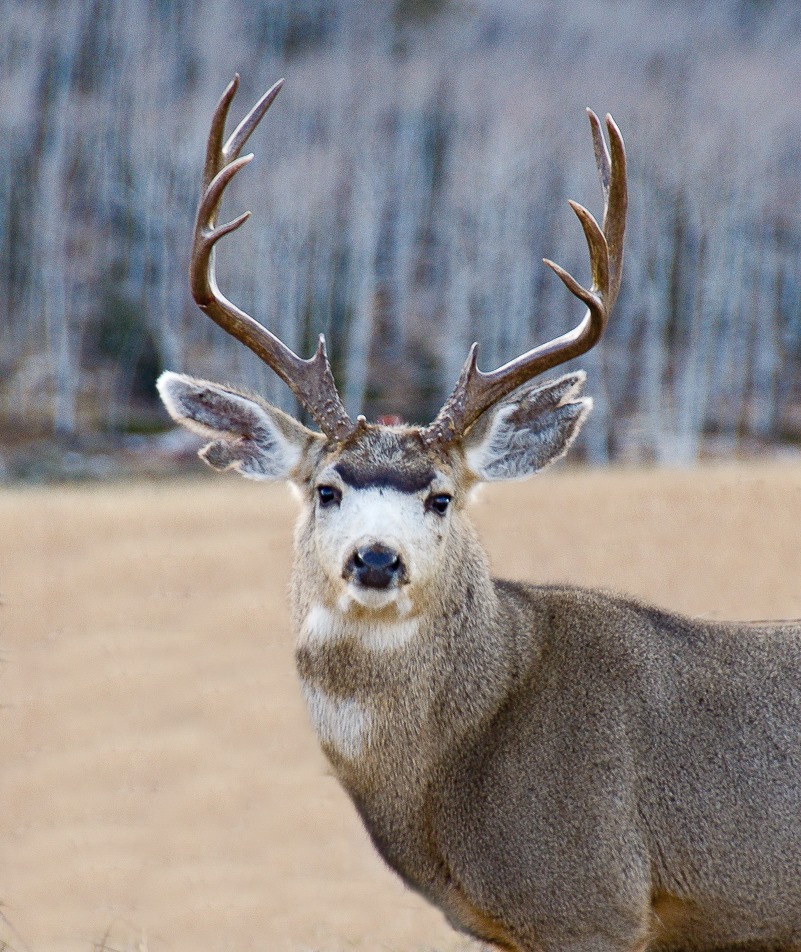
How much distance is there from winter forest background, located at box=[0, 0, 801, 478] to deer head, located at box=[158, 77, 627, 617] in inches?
1512

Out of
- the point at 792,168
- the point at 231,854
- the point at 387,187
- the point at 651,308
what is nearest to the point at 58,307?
the point at 387,187

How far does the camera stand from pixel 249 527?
21.7 meters

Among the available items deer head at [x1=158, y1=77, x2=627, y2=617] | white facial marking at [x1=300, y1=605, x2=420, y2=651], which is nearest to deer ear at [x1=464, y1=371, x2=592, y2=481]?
deer head at [x1=158, y1=77, x2=627, y2=617]

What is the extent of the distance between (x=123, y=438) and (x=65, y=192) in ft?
45.5

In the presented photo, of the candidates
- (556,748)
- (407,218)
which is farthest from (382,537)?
(407,218)

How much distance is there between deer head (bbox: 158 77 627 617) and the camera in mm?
5645

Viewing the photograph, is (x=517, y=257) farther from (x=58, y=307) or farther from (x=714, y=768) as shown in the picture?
(x=714, y=768)

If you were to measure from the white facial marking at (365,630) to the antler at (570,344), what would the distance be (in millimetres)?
862

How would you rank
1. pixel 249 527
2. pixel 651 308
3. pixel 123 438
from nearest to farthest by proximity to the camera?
pixel 249 527
pixel 123 438
pixel 651 308

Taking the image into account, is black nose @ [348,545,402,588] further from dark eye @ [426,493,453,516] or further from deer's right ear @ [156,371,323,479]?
deer's right ear @ [156,371,323,479]

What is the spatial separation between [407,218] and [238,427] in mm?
48563

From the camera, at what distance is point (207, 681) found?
15398 mm

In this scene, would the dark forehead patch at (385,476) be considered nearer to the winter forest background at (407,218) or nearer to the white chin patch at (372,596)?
the white chin patch at (372,596)

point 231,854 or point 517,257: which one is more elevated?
point 517,257
